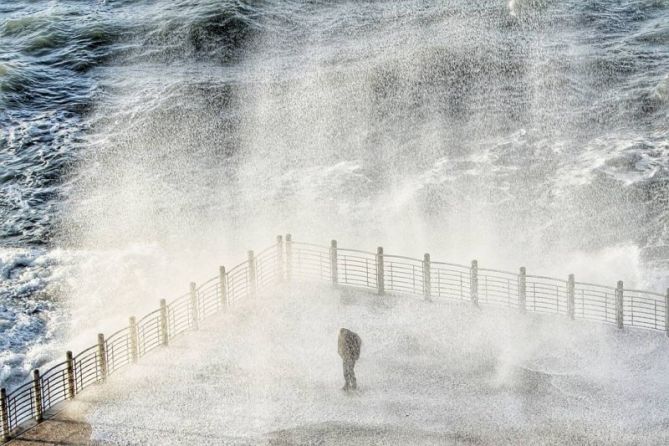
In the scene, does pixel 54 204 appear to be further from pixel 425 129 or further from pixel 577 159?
pixel 577 159

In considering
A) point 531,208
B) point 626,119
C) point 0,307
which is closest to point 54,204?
point 0,307

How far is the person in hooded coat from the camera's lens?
2416 centimetres

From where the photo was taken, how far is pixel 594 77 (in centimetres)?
5834

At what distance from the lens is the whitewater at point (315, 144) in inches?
1604

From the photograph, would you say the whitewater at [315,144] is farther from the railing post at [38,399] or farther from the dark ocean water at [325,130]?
the railing post at [38,399]

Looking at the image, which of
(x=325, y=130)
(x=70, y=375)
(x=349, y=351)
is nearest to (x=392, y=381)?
(x=349, y=351)

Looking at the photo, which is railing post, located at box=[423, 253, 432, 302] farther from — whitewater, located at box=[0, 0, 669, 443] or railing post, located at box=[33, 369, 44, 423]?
railing post, located at box=[33, 369, 44, 423]

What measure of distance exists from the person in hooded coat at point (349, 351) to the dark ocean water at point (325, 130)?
14.7 metres

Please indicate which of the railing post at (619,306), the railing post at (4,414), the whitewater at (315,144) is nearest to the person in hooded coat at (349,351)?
the whitewater at (315,144)

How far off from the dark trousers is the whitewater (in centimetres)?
79

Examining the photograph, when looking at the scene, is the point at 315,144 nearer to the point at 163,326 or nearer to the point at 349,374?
the point at 163,326

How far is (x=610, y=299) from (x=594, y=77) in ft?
87.4

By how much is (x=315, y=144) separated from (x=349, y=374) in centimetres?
3030

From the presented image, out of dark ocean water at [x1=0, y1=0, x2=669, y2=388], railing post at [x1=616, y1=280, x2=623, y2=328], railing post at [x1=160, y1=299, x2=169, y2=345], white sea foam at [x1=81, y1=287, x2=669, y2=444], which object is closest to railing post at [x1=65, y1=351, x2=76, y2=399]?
white sea foam at [x1=81, y1=287, x2=669, y2=444]
